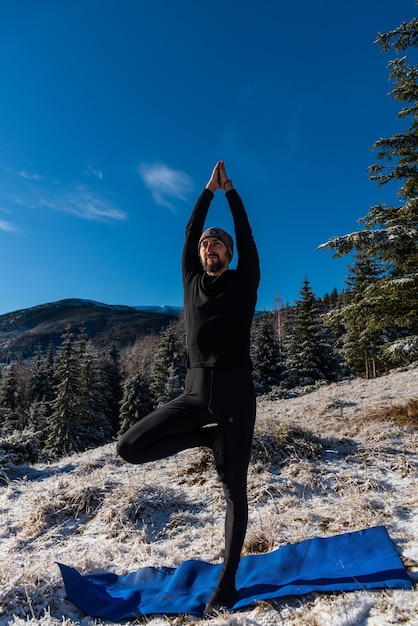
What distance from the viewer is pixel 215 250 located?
9.84 ft

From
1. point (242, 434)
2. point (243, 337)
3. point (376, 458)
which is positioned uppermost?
point (243, 337)

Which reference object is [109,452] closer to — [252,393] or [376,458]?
[376,458]

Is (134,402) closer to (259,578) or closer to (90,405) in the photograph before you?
(90,405)

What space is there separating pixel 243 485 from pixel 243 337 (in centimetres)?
106

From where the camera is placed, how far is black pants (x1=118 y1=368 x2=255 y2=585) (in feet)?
8.27

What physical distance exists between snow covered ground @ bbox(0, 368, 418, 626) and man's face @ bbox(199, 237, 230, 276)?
2436 millimetres

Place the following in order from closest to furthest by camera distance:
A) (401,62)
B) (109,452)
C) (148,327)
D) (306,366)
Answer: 1. (109,452)
2. (401,62)
3. (306,366)
4. (148,327)

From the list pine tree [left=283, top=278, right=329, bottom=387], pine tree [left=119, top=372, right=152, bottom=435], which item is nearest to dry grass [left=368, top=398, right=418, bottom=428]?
pine tree [left=283, top=278, right=329, bottom=387]

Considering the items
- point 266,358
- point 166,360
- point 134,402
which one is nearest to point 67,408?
point 134,402

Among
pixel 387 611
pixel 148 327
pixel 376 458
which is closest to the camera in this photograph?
pixel 387 611

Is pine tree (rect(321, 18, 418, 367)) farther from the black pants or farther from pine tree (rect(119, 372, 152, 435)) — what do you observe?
pine tree (rect(119, 372, 152, 435))

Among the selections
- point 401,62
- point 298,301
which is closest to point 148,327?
point 298,301

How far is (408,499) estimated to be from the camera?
385 cm

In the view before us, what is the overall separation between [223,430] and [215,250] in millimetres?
1424
